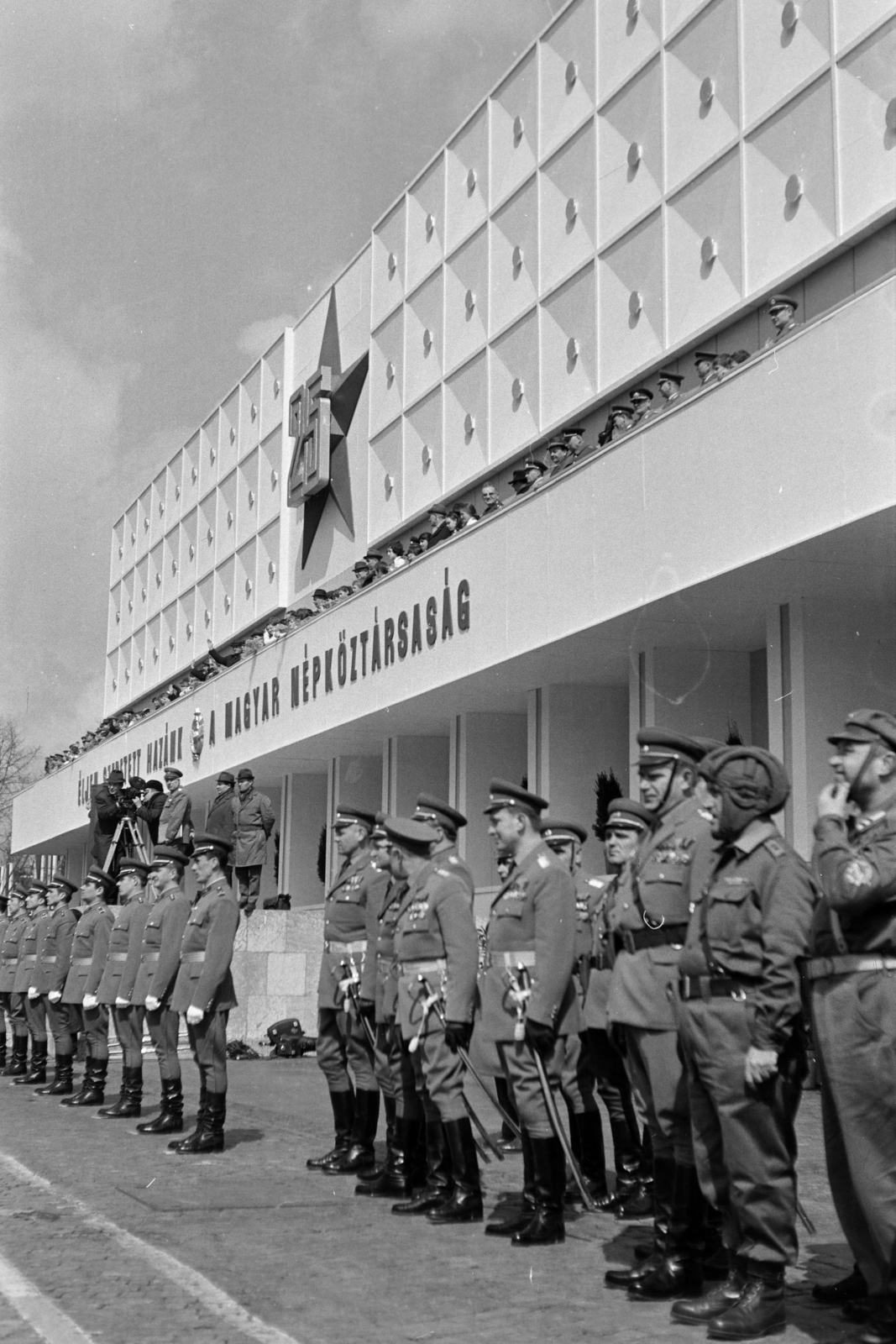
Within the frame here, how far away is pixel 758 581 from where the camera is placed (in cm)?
1341

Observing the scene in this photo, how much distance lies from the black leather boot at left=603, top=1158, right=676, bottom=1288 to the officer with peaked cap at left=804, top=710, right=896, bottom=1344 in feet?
2.68

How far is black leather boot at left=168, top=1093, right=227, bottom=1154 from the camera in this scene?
966cm

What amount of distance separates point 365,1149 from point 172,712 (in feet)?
78.6

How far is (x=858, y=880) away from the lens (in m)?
4.93

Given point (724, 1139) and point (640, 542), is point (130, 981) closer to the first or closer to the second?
point (640, 542)

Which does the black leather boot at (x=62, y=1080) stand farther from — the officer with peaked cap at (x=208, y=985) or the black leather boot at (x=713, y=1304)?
the black leather boot at (x=713, y=1304)

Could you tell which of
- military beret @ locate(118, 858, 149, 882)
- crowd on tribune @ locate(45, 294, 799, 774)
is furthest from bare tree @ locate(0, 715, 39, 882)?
military beret @ locate(118, 858, 149, 882)

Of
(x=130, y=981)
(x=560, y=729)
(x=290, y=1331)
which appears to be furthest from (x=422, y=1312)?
(x=560, y=729)

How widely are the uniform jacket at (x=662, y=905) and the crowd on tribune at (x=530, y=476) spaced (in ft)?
23.3

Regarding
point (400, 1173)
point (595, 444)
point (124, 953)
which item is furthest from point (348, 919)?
point (595, 444)

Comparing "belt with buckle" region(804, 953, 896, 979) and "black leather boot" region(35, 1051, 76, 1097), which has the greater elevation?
"belt with buckle" region(804, 953, 896, 979)

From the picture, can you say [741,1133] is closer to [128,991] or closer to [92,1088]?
[128,991]

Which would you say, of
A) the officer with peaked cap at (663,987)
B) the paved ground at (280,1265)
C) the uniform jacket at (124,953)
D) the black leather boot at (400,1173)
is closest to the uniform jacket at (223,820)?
the uniform jacket at (124,953)

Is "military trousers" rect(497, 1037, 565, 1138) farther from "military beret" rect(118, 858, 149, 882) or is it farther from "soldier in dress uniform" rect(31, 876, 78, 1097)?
"soldier in dress uniform" rect(31, 876, 78, 1097)
